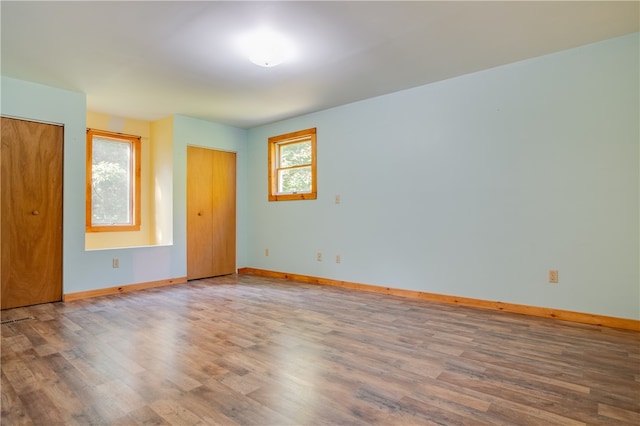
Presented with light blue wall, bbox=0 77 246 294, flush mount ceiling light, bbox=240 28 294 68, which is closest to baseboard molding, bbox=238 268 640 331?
light blue wall, bbox=0 77 246 294

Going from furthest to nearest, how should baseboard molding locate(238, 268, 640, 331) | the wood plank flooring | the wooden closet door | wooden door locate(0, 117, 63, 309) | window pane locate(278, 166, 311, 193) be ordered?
1. the wooden closet door
2. window pane locate(278, 166, 311, 193)
3. wooden door locate(0, 117, 63, 309)
4. baseboard molding locate(238, 268, 640, 331)
5. the wood plank flooring

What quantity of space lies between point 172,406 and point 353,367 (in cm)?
105

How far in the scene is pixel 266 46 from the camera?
2.79 meters

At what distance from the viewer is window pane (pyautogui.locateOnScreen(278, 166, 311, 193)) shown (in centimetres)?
513

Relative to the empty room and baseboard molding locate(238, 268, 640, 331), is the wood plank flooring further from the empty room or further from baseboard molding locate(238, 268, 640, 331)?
baseboard molding locate(238, 268, 640, 331)

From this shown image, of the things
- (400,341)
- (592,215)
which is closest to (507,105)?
(592,215)

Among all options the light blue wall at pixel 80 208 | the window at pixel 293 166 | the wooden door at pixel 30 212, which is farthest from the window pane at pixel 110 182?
the window at pixel 293 166

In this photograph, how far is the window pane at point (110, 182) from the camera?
500cm

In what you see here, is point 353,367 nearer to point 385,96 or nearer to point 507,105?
point 507,105

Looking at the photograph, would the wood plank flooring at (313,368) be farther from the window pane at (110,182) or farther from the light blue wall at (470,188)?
the window pane at (110,182)

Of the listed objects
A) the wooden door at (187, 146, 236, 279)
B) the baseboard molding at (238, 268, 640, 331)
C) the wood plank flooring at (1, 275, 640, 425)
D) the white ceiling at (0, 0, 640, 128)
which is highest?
the white ceiling at (0, 0, 640, 128)

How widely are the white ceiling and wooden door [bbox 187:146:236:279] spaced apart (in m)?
1.46

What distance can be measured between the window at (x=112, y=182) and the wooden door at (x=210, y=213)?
0.94m

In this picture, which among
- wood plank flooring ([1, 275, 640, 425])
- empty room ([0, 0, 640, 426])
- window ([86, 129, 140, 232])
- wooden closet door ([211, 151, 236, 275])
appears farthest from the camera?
wooden closet door ([211, 151, 236, 275])
